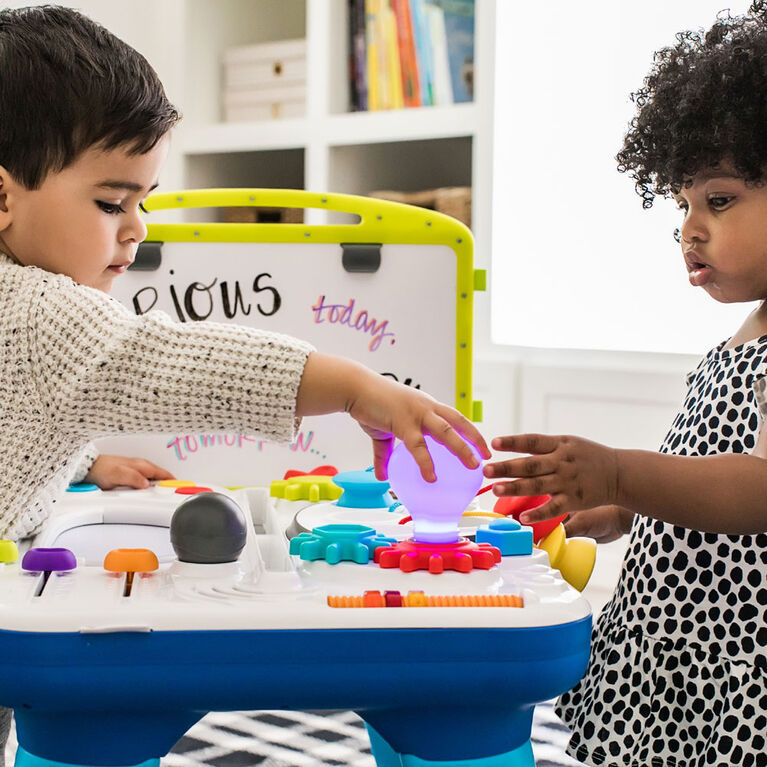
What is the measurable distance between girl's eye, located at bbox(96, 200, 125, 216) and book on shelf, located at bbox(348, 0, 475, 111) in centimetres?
153

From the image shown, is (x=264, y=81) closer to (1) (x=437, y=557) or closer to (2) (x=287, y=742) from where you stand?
(2) (x=287, y=742)

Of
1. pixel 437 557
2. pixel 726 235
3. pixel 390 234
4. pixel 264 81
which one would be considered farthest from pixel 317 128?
pixel 437 557

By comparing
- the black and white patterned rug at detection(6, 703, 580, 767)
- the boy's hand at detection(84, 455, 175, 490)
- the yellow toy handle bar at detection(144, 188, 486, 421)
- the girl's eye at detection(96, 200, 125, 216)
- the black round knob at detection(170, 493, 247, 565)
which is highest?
the girl's eye at detection(96, 200, 125, 216)

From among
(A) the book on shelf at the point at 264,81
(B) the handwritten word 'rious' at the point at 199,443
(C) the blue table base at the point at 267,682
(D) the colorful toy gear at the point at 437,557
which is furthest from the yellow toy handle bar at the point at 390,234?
(A) the book on shelf at the point at 264,81

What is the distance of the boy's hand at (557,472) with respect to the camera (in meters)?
0.64

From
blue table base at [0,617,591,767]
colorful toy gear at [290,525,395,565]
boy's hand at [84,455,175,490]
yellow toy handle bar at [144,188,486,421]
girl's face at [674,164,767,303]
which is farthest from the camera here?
yellow toy handle bar at [144,188,486,421]

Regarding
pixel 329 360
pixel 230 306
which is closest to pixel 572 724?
pixel 329 360

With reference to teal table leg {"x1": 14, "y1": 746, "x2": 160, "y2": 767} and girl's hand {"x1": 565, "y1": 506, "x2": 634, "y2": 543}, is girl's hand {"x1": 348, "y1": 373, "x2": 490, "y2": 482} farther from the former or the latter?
girl's hand {"x1": 565, "y1": 506, "x2": 634, "y2": 543}

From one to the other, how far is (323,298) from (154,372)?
556 mm

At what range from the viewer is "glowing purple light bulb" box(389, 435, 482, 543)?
2.01ft

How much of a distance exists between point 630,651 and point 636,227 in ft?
4.48

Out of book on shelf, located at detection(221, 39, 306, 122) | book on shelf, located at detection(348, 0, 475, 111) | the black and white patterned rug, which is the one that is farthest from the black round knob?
book on shelf, located at detection(221, 39, 306, 122)

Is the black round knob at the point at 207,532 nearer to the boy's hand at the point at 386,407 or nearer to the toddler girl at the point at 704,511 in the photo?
the boy's hand at the point at 386,407

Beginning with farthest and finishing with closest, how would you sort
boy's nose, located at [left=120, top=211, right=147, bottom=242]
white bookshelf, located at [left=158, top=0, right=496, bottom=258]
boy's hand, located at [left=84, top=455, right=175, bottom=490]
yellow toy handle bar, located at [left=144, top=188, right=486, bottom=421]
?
white bookshelf, located at [left=158, top=0, right=496, bottom=258], yellow toy handle bar, located at [left=144, top=188, right=486, bottom=421], boy's hand, located at [left=84, top=455, right=175, bottom=490], boy's nose, located at [left=120, top=211, right=147, bottom=242]
